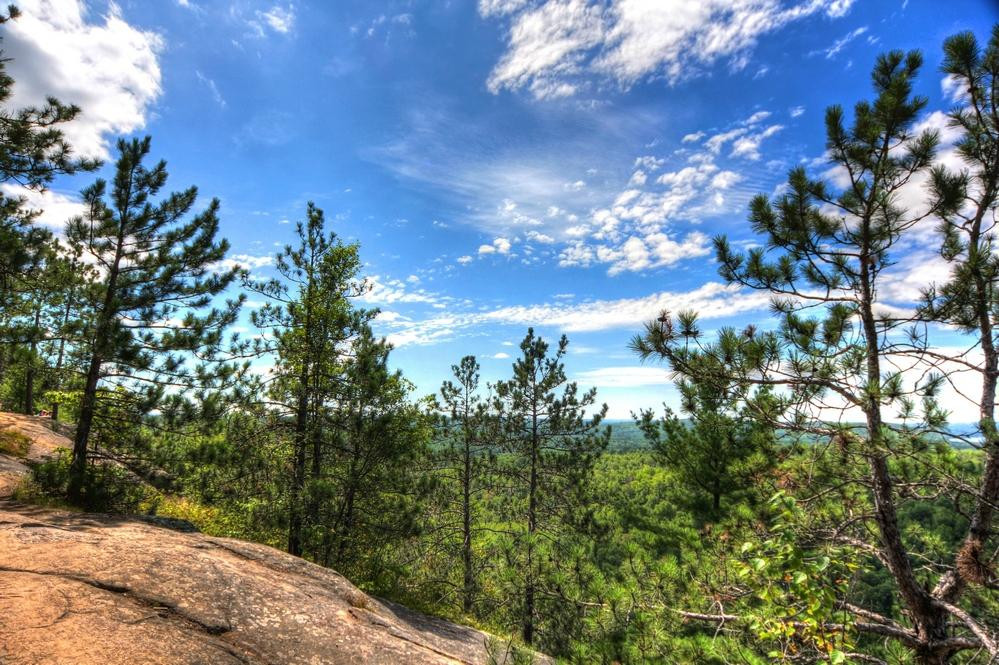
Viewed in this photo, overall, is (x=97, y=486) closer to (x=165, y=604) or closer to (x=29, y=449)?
(x=29, y=449)

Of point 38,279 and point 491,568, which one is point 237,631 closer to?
point 38,279

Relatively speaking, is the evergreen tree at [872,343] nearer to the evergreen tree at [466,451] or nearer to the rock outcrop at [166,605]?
the rock outcrop at [166,605]

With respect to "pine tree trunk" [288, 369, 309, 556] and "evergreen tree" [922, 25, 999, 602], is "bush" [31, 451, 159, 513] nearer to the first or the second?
"pine tree trunk" [288, 369, 309, 556]

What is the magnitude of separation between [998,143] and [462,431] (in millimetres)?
15423

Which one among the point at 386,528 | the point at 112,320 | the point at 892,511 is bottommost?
the point at 386,528

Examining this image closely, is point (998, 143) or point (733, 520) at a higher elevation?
point (998, 143)

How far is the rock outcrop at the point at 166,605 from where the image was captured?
3432mm

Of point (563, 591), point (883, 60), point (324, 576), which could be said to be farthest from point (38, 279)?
point (883, 60)

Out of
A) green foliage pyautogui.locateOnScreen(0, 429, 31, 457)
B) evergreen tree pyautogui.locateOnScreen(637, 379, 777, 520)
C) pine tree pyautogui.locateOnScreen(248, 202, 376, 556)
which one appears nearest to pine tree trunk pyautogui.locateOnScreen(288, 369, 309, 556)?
A: pine tree pyautogui.locateOnScreen(248, 202, 376, 556)

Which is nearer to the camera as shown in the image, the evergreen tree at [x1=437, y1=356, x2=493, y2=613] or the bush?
A: the bush

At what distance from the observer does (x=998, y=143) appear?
4531 mm

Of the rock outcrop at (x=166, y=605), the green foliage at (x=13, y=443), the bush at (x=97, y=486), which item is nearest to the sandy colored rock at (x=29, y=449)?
the green foliage at (x=13, y=443)

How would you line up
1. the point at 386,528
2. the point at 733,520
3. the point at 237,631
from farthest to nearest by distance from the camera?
the point at 386,528 < the point at 733,520 < the point at 237,631

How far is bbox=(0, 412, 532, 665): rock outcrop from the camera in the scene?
3432 mm
